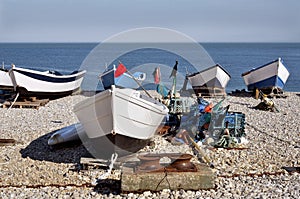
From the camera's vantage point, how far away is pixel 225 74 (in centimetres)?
2206

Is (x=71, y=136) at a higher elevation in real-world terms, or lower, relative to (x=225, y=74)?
lower

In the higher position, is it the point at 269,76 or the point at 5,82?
Result: the point at 269,76

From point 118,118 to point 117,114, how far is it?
0.11 metres

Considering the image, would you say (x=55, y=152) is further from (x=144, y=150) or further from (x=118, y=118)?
(x=118, y=118)

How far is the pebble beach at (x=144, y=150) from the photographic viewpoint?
7.21 meters

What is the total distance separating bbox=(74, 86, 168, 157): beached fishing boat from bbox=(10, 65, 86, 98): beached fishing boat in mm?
9468

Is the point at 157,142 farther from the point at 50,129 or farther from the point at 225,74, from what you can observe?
the point at 225,74

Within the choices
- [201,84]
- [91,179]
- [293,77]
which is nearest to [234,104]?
[201,84]

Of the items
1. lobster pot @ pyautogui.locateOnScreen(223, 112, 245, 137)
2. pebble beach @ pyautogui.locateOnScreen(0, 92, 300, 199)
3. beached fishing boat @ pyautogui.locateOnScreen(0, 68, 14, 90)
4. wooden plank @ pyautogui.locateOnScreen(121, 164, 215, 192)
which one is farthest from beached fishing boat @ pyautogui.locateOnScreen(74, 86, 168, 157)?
beached fishing boat @ pyautogui.locateOnScreen(0, 68, 14, 90)

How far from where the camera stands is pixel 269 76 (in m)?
21.7

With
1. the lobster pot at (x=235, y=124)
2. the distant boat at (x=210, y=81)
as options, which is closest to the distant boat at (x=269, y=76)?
the distant boat at (x=210, y=81)

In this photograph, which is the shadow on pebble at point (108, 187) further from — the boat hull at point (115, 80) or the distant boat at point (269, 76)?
the distant boat at point (269, 76)

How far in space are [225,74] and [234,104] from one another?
4.29m

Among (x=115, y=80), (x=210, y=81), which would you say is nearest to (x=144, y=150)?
(x=115, y=80)
